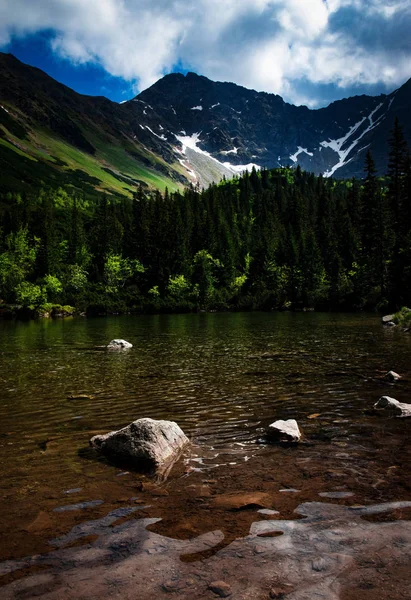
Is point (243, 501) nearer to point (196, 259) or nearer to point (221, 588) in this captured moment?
point (221, 588)

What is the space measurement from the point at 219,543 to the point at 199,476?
2568 millimetres

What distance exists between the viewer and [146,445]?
29.2ft

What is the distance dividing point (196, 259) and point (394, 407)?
106745 millimetres

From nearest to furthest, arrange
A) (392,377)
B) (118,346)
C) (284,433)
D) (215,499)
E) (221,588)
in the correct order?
(221,588), (215,499), (284,433), (392,377), (118,346)

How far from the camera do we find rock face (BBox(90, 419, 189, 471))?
8.77 meters

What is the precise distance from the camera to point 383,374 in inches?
705

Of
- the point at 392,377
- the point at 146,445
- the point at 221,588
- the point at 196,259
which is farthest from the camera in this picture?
the point at 196,259

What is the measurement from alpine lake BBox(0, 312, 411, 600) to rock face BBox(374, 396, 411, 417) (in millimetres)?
498

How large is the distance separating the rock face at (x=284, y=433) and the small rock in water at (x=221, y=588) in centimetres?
556

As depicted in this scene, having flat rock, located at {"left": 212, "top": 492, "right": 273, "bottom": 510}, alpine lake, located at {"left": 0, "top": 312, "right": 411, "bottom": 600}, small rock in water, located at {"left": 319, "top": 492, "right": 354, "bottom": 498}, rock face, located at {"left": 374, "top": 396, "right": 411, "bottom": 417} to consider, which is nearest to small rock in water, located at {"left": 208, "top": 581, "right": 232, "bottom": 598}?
alpine lake, located at {"left": 0, "top": 312, "right": 411, "bottom": 600}

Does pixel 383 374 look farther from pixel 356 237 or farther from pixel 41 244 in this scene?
pixel 41 244

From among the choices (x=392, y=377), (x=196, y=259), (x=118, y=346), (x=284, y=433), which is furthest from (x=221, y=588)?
(x=196, y=259)

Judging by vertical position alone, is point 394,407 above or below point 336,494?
above

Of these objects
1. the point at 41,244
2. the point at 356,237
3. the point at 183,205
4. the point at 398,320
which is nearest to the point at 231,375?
the point at 398,320
